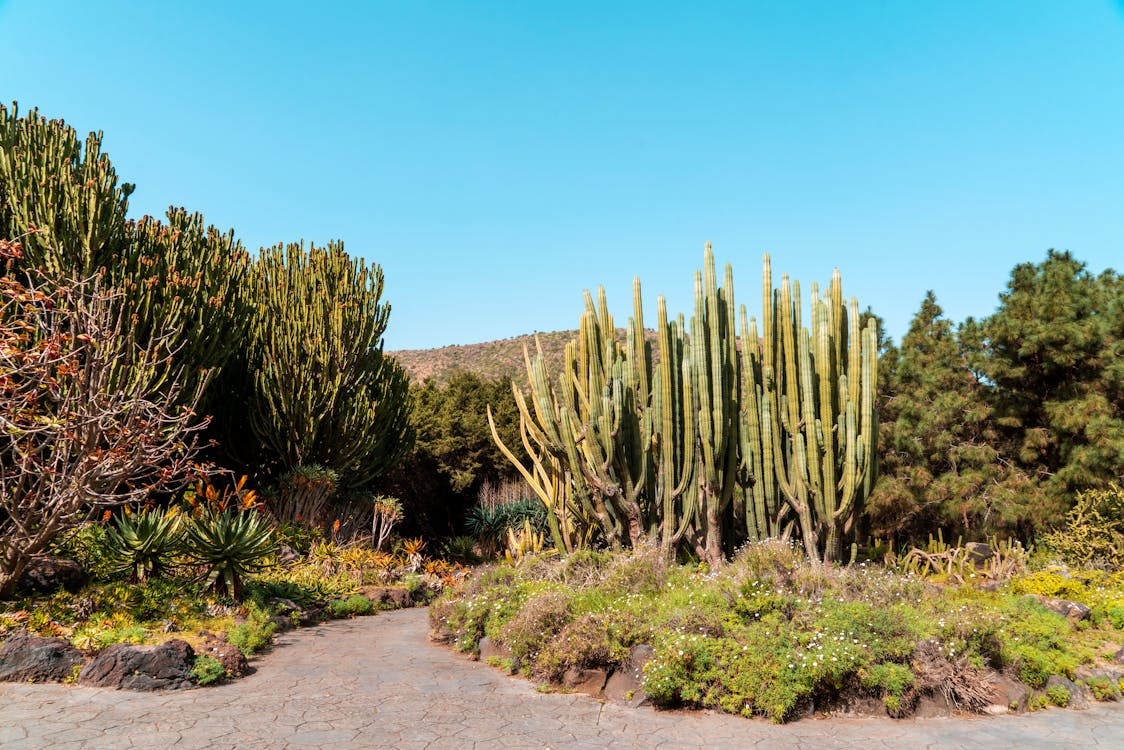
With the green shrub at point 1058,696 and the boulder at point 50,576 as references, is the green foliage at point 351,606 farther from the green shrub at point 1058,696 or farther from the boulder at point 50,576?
the green shrub at point 1058,696

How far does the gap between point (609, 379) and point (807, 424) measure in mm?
2687

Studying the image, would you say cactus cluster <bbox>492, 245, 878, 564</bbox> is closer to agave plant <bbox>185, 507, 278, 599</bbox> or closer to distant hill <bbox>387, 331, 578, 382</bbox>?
agave plant <bbox>185, 507, 278, 599</bbox>

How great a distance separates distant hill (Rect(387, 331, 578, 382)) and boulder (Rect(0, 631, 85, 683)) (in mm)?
33236

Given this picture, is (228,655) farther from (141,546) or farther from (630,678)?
(630,678)

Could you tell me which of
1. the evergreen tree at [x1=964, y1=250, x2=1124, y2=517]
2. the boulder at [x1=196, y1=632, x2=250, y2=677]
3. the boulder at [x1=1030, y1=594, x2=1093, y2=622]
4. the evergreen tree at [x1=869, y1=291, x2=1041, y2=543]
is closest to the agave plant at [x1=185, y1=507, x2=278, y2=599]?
the boulder at [x1=196, y1=632, x2=250, y2=677]

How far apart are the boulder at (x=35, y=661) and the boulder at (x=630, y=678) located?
4568 millimetres

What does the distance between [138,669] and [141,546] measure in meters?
2.85

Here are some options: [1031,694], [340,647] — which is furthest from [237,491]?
[1031,694]

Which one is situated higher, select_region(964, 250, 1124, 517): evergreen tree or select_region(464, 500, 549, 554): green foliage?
select_region(964, 250, 1124, 517): evergreen tree

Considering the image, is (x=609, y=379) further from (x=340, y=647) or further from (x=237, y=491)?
(x=237, y=491)

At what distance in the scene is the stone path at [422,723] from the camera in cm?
488

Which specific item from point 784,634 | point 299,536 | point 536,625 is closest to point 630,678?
point 536,625

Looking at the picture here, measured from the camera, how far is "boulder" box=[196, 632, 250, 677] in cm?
655

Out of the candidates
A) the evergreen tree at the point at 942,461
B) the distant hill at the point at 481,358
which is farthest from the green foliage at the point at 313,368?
the distant hill at the point at 481,358
